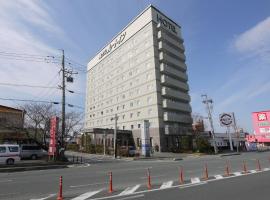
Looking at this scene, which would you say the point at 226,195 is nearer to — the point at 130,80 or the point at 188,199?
the point at 188,199

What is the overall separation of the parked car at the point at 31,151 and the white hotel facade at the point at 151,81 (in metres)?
17.0

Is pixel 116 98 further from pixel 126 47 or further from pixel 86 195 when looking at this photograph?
pixel 86 195

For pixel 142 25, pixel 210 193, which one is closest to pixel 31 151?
pixel 210 193

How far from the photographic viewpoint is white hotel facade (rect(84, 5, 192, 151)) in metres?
58.9

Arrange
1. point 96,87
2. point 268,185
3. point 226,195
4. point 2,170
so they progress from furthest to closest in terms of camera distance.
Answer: point 96,87 < point 2,170 < point 268,185 < point 226,195

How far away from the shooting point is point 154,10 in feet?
211

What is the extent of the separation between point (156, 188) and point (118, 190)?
1.70 meters

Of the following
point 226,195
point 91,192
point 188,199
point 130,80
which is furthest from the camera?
point 130,80

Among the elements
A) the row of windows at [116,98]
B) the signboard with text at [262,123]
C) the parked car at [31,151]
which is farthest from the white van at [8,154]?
the signboard with text at [262,123]

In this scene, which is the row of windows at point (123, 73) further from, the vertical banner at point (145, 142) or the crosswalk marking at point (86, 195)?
the crosswalk marking at point (86, 195)

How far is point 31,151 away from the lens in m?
Answer: 38.8

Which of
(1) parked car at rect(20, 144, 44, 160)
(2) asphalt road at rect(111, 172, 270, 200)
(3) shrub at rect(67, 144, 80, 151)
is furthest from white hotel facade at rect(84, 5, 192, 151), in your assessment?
(2) asphalt road at rect(111, 172, 270, 200)

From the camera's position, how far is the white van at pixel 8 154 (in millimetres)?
28047

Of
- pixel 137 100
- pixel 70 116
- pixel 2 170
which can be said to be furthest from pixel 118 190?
pixel 137 100
